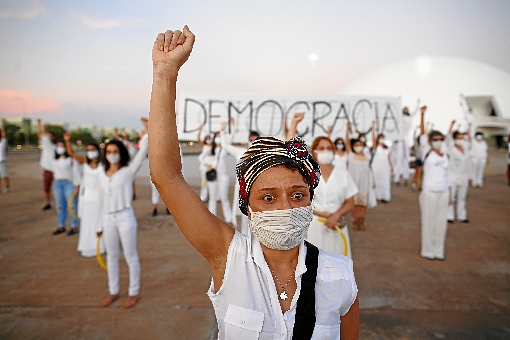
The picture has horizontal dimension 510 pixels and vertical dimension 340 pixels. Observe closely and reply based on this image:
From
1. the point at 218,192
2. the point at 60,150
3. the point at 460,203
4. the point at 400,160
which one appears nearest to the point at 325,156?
the point at 218,192

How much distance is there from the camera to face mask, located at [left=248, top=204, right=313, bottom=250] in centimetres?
127

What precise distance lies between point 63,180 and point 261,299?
649 centimetres

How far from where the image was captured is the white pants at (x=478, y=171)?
40.7 feet

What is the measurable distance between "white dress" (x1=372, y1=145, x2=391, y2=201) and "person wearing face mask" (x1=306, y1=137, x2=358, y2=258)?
6707 millimetres

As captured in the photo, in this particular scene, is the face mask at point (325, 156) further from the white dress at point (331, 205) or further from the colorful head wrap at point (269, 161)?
the colorful head wrap at point (269, 161)

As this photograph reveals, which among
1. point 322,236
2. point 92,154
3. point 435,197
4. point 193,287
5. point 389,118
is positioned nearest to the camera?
point 322,236

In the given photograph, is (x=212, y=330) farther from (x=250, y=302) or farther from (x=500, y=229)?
(x=500, y=229)

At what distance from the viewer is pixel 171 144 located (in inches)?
47.6

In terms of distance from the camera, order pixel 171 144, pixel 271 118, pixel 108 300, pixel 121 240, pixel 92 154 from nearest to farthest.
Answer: pixel 171 144
pixel 121 240
pixel 108 300
pixel 92 154
pixel 271 118

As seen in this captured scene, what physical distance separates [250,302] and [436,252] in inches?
196

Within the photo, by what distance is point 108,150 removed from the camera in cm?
381

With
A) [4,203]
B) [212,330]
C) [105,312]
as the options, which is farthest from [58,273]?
[4,203]

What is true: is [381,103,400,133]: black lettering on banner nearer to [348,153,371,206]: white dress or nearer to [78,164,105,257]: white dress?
[348,153,371,206]: white dress

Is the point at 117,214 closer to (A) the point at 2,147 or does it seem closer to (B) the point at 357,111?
(B) the point at 357,111
